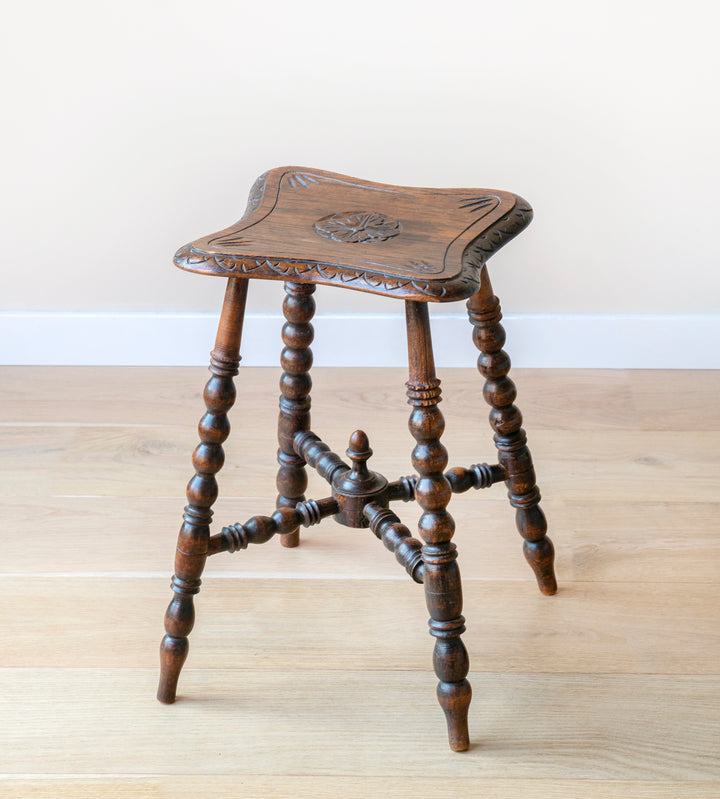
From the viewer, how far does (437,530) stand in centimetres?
103

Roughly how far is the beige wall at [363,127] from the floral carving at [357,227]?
783 millimetres

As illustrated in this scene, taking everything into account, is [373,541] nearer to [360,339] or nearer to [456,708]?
[456,708]

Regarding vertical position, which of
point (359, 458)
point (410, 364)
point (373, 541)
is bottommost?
point (373, 541)

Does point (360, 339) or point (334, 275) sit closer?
point (334, 275)

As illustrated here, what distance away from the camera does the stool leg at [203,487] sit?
106cm

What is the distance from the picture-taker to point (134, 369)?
2039 millimetres

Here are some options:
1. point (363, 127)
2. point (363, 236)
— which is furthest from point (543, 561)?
point (363, 127)

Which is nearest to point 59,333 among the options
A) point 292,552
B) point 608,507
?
point 292,552

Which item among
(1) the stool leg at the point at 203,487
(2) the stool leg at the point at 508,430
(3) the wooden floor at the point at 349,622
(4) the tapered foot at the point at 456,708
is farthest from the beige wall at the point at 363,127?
(4) the tapered foot at the point at 456,708

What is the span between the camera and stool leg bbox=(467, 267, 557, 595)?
1202 mm

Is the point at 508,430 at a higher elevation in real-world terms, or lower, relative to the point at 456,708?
higher

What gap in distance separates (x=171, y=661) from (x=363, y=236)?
0.54 metres

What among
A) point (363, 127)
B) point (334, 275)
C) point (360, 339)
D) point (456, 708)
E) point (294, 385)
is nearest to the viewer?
point (334, 275)

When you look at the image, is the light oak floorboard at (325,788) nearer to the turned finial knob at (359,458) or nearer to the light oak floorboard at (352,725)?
the light oak floorboard at (352,725)
